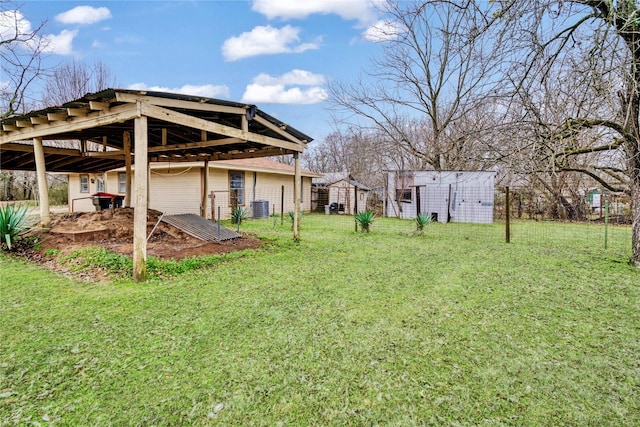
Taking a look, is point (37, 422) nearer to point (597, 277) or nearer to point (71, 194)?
point (597, 277)

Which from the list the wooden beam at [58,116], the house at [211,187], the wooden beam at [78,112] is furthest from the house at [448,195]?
the wooden beam at [58,116]

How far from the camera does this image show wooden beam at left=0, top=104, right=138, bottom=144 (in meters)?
4.40

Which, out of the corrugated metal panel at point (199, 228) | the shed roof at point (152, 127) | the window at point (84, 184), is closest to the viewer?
the shed roof at point (152, 127)

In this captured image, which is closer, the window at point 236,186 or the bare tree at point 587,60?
the bare tree at point 587,60

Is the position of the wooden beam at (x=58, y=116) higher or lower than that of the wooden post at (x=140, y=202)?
higher

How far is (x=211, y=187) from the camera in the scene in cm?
1273

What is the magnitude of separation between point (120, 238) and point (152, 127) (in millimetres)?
2560

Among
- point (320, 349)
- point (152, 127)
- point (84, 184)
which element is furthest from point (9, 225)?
point (84, 184)

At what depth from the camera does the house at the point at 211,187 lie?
40.9ft

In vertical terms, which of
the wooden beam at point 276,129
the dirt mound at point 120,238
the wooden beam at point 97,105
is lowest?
the dirt mound at point 120,238

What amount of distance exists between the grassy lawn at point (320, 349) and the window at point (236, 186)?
8.79 meters

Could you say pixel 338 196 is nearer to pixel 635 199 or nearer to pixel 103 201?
pixel 103 201

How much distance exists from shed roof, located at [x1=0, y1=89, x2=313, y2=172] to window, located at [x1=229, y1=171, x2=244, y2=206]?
11.9ft

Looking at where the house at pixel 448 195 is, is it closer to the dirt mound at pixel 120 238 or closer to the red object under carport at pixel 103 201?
the dirt mound at pixel 120 238
